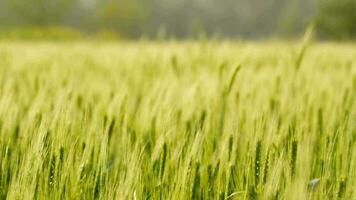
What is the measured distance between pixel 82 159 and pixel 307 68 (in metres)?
1.06

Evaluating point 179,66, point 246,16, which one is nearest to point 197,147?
point 179,66

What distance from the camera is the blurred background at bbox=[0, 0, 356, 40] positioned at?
17859mm

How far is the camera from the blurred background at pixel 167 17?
703 inches

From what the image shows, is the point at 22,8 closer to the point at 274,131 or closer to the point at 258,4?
the point at 258,4

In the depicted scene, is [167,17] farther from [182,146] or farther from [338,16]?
[182,146]

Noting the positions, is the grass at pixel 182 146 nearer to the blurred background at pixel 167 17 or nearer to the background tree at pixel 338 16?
the blurred background at pixel 167 17

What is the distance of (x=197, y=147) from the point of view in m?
0.61

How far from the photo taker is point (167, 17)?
41312 millimetres

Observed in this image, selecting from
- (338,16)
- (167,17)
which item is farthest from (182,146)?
(167,17)

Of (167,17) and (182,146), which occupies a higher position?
(182,146)

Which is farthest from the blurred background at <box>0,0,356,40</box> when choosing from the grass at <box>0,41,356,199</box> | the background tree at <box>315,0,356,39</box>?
the grass at <box>0,41,356,199</box>

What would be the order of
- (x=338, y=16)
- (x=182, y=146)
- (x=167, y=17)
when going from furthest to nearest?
(x=167, y=17) < (x=338, y=16) < (x=182, y=146)

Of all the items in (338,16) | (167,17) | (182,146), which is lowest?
(167,17)

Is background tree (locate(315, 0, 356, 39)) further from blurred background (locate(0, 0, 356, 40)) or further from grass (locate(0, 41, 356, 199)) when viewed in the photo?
grass (locate(0, 41, 356, 199))
